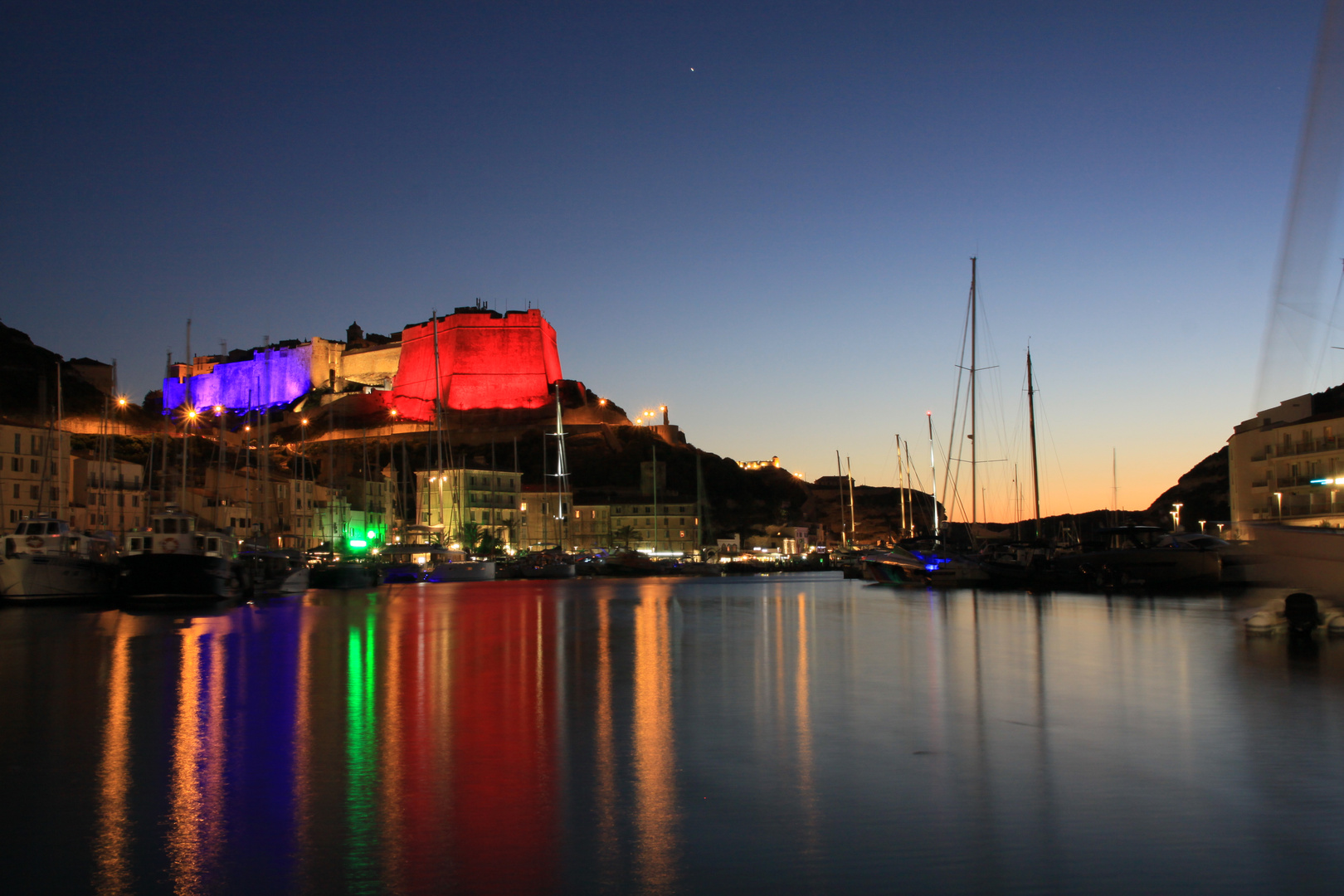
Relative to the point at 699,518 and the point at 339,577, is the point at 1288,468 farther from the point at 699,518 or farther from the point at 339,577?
the point at 699,518

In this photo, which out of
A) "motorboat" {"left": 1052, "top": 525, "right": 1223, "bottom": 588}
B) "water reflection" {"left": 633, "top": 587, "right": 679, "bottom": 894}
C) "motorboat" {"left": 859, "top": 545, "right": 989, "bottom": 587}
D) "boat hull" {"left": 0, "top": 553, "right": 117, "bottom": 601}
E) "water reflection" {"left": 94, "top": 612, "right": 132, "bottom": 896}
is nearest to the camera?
"water reflection" {"left": 94, "top": 612, "right": 132, "bottom": 896}

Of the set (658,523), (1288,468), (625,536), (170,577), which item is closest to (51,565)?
(170,577)

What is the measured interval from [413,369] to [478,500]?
24561 millimetres

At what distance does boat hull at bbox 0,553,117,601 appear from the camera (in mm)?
30359

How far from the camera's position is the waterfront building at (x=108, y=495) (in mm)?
49031

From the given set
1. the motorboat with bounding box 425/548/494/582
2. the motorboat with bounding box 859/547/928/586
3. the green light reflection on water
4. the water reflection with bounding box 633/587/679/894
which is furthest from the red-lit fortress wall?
the green light reflection on water

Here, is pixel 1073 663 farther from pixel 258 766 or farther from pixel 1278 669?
pixel 258 766

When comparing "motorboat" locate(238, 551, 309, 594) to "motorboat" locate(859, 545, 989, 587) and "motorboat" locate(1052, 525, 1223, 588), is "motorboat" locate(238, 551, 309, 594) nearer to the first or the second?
"motorboat" locate(859, 545, 989, 587)

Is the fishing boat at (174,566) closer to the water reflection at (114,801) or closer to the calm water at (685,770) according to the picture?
the calm water at (685,770)

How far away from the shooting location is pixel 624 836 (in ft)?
16.0

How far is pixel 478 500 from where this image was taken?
69188 mm

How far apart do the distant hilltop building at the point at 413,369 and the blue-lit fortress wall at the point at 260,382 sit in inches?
3.0

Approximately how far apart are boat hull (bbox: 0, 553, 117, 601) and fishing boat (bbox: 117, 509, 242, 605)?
1702 millimetres

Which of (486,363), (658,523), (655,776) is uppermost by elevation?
(486,363)
